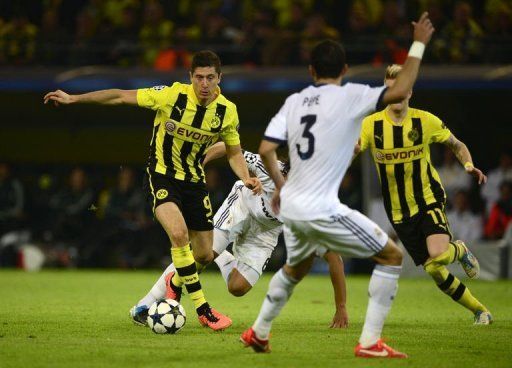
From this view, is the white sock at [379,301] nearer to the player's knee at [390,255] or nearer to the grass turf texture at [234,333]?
the player's knee at [390,255]

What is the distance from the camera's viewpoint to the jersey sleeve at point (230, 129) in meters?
8.79

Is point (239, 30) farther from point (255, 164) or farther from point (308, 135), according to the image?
point (308, 135)

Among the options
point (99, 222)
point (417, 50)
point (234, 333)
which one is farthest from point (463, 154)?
point (99, 222)

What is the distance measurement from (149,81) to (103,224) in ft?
10.3

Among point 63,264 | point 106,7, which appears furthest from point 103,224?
point 106,7

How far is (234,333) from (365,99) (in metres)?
2.62

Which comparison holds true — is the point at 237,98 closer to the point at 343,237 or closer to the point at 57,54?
the point at 57,54

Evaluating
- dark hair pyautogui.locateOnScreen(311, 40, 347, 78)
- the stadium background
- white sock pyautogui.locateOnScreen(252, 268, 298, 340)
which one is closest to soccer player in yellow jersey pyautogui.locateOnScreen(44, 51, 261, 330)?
white sock pyautogui.locateOnScreen(252, 268, 298, 340)

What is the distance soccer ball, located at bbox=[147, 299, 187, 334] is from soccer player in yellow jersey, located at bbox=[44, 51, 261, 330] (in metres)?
0.36

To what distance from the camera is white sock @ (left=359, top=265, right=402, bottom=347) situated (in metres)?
6.56

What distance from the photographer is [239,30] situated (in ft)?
62.4

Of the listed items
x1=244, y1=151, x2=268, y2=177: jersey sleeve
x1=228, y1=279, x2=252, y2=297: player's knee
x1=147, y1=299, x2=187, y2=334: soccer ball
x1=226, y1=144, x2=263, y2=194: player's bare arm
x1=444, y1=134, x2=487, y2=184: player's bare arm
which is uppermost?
x1=444, y1=134, x2=487, y2=184: player's bare arm

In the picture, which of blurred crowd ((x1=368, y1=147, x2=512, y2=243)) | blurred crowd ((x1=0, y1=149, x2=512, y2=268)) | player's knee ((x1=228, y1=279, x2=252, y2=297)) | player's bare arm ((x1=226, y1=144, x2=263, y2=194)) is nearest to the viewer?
player's bare arm ((x1=226, y1=144, x2=263, y2=194))

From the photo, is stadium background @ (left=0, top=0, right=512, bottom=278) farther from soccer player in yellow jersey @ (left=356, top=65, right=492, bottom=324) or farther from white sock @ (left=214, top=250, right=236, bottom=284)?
white sock @ (left=214, top=250, right=236, bottom=284)
